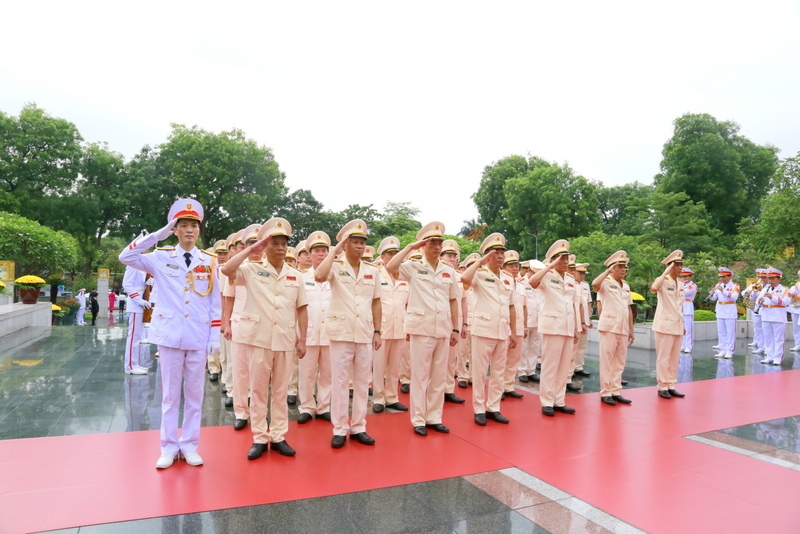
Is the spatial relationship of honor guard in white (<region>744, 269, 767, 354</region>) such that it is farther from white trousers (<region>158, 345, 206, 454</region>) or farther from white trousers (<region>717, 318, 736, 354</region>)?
white trousers (<region>158, 345, 206, 454</region>)

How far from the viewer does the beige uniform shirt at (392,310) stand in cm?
623

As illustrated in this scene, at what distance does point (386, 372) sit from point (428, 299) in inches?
67.6

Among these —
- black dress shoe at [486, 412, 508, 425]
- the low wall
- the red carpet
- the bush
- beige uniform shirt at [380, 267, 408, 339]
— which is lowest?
the red carpet

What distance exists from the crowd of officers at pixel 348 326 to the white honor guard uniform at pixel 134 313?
4.33ft

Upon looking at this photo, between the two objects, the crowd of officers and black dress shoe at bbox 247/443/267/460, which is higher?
the crowd of officers

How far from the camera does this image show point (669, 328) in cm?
670

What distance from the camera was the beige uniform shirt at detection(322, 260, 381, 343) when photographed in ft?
14.8

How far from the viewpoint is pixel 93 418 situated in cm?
517

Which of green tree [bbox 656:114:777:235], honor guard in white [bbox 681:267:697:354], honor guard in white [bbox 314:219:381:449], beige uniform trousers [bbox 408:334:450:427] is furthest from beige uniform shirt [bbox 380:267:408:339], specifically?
green tree [bbox 656:114:777:235]

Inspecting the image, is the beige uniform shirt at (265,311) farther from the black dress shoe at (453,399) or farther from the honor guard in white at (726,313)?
the honor guard in white at (726,313)

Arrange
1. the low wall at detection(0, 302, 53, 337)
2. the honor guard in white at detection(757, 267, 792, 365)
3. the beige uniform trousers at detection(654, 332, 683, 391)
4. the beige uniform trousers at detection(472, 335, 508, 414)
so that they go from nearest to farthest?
the beige uniform trousers at detection(472, 335, 508, 414)
the beige uniform trousers at detection(654, 332, 683, 391)
the honor guard in white at detection(757, 267, 792, 365)
the low wall at detection(0, 302, 53, 337)

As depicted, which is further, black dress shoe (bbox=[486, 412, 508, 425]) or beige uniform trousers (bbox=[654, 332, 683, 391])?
beige uniform trousers (bbox=[654, 332, 683, 391])

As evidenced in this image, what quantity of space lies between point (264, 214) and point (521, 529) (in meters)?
29.4

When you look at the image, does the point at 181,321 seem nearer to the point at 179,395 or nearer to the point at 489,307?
the point at 179,395
